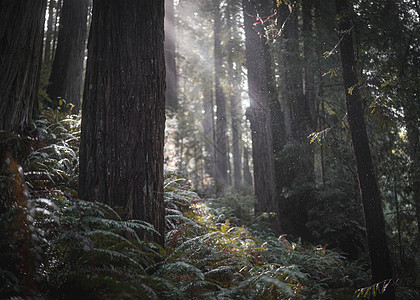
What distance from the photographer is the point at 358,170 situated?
3.81m

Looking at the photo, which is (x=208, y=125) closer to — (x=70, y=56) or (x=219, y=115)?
(x=219, y=115)

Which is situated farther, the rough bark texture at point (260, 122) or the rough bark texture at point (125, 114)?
the rough bark texture at point (260, 122)

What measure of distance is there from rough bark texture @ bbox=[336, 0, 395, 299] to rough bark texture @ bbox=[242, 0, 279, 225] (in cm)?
432

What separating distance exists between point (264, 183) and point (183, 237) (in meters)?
4.97

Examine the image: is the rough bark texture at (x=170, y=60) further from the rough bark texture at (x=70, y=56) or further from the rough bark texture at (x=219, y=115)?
the rough bark texture at (x=70, y=56)

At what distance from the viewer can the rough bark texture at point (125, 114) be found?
291cm

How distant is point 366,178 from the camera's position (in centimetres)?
375

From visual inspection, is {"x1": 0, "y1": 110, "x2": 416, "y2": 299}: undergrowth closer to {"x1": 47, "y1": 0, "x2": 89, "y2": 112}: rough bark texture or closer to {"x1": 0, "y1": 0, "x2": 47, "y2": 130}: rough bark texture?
{"x1": 0, "y1": 0, "x2": 47, "y2": 130}: rough bark texture

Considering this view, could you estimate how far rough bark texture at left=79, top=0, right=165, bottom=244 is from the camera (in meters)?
2.91

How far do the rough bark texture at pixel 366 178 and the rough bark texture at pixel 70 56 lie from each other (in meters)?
5.65

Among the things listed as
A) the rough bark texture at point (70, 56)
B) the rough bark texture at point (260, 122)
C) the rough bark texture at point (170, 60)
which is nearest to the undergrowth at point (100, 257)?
the rough bark texture at point (70, 56)

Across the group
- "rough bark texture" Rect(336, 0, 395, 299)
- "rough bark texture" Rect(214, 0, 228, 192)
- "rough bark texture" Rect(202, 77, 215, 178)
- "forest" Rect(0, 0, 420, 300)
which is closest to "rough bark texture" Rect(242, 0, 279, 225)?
"forest" Rect(0, 0, 420, 300)

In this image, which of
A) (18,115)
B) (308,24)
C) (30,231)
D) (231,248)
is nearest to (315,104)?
(308,24)

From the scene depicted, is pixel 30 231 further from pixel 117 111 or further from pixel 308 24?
pixel 308 24
